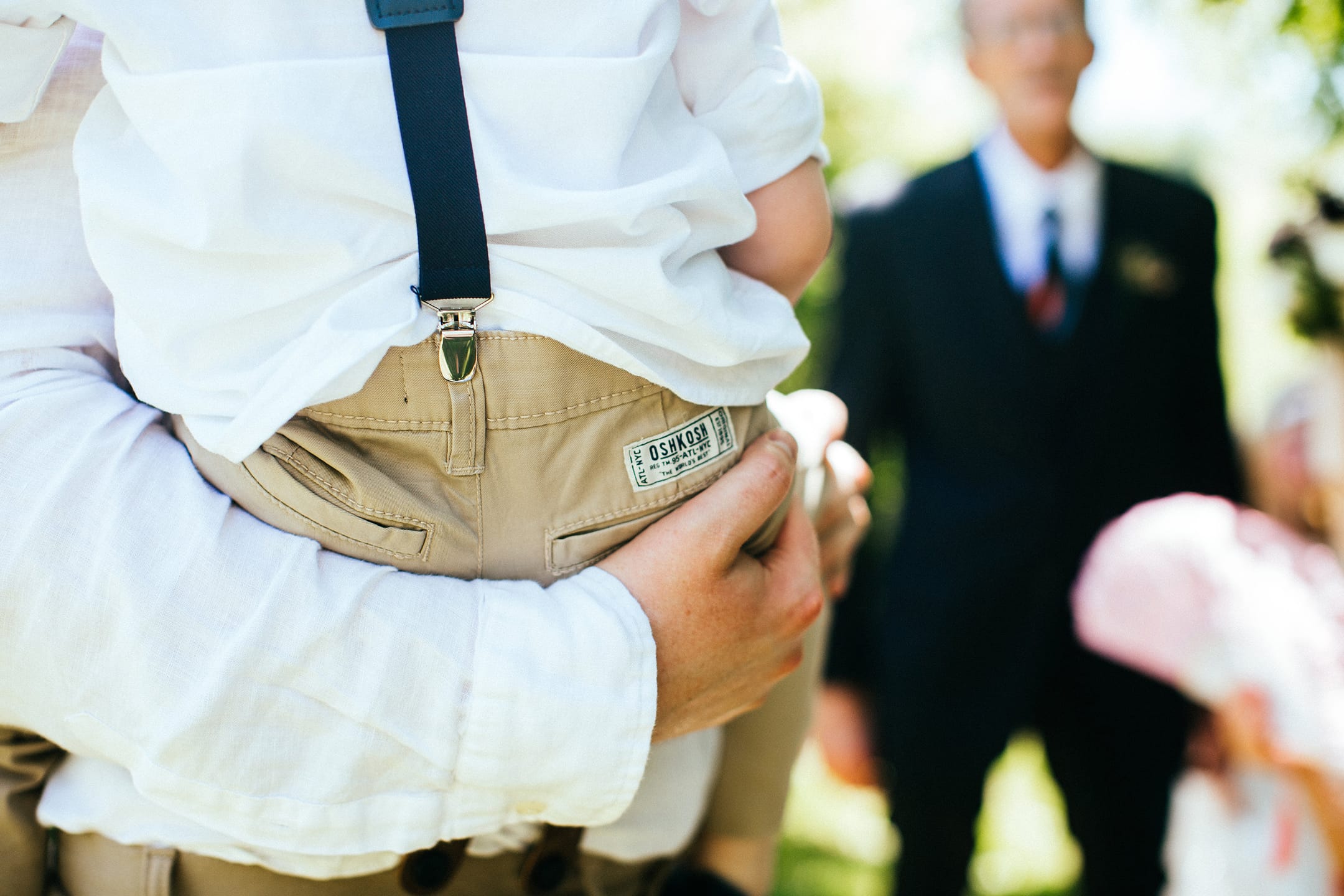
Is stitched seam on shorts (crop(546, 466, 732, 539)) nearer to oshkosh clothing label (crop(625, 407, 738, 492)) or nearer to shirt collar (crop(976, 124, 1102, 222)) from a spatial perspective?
oshkosh clothing label (crop(625, 407, 738, 492))

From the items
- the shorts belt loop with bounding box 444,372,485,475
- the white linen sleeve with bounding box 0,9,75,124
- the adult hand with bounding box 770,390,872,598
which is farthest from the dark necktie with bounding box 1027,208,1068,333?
the white linen sleeve with bounding box 0,9,75,124

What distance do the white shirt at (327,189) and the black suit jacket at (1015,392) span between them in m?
2.33

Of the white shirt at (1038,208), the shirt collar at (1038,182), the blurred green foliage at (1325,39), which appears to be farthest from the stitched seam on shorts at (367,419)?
the shirt collar at (1038,182)

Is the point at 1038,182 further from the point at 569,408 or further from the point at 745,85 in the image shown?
the point at 569,408

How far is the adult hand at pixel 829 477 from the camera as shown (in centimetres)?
155

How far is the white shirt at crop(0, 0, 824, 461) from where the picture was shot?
0.90 meters

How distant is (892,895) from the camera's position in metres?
3.46

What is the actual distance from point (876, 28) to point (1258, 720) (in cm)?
474

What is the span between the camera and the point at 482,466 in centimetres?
105

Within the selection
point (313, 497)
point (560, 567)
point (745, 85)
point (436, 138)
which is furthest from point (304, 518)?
point (745, 85)

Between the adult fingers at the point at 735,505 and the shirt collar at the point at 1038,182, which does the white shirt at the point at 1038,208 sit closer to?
the shirt collar at the point at 1038,182

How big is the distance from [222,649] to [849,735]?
10.2 ft

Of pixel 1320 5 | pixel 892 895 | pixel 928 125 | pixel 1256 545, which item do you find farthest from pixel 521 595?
pixel 928 125

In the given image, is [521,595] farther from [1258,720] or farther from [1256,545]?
[1256,545]
